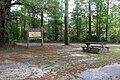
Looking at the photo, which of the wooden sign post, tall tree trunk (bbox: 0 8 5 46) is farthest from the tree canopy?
tall tree trunk (bbox: 0 8 5 46)

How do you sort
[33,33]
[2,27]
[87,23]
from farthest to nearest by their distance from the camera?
1. [87,23]
2. [33,33]
3. [2,27]

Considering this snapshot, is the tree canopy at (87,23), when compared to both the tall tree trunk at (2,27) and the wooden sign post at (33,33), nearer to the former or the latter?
the wooden sign post at (33,33)

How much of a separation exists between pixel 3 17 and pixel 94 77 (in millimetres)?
10850

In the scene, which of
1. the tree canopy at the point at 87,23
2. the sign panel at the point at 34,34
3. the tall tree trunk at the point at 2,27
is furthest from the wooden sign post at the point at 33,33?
the tree canopy at the point at 87,23

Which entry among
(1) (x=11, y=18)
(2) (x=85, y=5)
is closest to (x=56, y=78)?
(1) (x=11, y=18)

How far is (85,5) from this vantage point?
26.3 m

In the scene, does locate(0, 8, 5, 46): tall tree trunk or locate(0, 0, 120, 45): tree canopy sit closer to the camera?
locate(0, 8, 5, 46): tall tree trunk

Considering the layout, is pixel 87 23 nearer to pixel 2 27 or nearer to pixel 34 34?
pixel 34 34

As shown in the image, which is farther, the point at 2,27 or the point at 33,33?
the point at 33,33

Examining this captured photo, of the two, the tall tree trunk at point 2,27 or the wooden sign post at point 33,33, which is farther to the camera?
the wooden sign post at point 33,33

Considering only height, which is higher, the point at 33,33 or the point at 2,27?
the point at 2,27

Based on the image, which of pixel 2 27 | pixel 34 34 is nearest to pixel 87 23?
pixel 34 34

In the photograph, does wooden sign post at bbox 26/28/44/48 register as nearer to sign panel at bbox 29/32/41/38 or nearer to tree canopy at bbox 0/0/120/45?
sign panel at bbox 29/32/41/38

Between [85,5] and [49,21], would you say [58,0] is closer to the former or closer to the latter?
[85,5]
